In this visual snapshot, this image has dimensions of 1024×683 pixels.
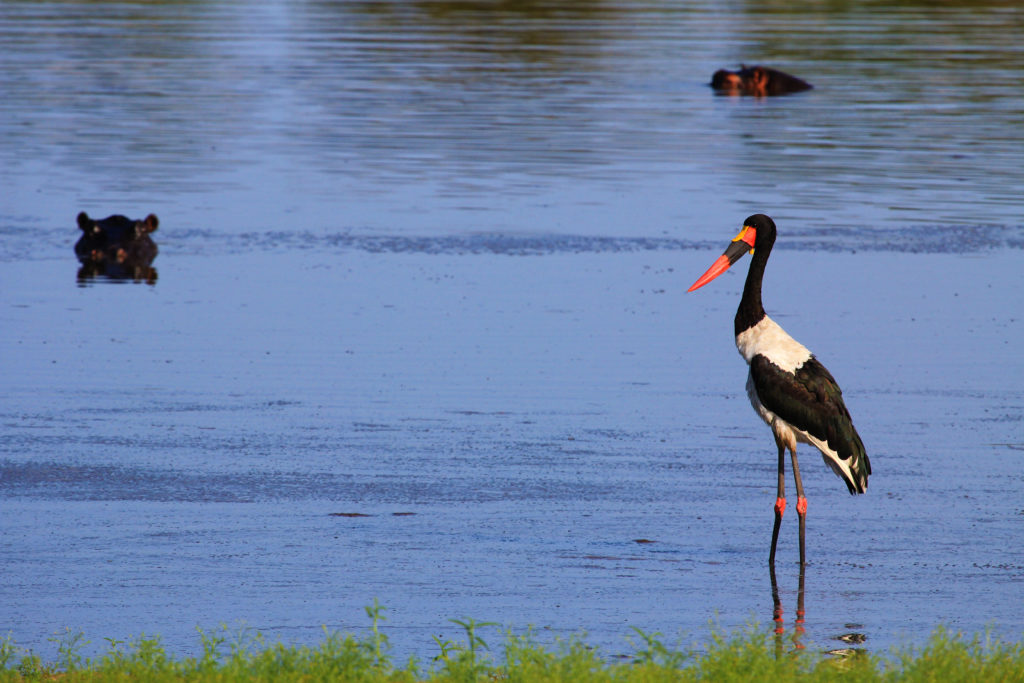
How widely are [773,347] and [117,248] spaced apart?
9786 millimetres

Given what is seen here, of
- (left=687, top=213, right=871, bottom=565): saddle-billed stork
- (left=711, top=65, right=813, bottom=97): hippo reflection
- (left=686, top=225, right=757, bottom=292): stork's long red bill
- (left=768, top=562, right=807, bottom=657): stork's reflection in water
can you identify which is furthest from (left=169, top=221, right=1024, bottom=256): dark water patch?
(left=711, top=65, right=813, bottom=97): hippo reflection

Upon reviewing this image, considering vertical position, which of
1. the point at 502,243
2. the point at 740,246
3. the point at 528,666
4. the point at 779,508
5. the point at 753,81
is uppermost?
the point at 740,246

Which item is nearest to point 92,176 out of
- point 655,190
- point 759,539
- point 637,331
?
point 655,190

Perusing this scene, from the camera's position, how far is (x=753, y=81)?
3506cm

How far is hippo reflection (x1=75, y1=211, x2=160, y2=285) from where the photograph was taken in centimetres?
1752

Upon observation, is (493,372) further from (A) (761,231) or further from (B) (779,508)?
(B) (779,508)

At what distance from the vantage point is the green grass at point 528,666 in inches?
255

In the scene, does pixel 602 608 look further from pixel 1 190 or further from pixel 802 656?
pixel 1 190

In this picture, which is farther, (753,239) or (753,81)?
(753,81)

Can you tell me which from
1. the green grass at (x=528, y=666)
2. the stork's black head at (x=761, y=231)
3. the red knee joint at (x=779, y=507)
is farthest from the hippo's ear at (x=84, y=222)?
the green grass at (x=528, y=666)

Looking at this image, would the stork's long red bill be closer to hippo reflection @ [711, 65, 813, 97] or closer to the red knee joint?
the red knee joint

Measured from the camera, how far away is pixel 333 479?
33.6 ft

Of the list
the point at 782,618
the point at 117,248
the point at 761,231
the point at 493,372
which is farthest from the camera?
the point at 117,248

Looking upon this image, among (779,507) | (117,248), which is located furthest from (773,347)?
(117,248)
